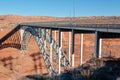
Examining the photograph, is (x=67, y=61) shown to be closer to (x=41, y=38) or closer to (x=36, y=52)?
(x=41, y=38)

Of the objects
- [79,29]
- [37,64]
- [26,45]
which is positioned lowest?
[37,64]

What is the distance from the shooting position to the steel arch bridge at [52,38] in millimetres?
18172

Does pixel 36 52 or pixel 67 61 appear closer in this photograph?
pixel 67 61

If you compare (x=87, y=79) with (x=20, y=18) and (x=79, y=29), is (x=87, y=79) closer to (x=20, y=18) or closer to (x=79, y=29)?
(x=79, y=29)

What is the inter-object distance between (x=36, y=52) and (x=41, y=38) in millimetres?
24316

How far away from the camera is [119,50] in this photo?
181ft

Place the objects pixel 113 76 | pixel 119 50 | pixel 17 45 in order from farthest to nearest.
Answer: pixel 17 45 < pixel 119 50 < pixel 113 76

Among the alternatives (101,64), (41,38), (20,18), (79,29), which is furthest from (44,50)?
(20,18)

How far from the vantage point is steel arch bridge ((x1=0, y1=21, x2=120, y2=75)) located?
18.2 metres

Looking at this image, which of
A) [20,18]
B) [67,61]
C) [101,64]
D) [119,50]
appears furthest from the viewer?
[20,18]

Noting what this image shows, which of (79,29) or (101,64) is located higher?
(79,29)

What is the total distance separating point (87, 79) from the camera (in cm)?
1831

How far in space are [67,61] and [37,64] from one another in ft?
A: 96.3

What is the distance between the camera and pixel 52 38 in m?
31.9
